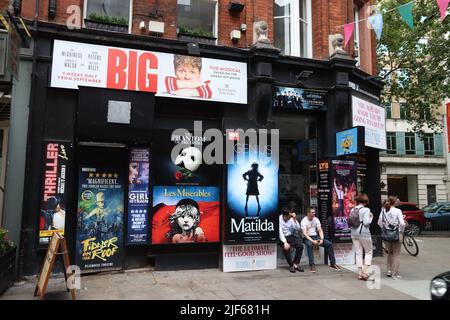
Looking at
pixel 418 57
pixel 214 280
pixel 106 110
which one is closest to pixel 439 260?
pixel 214 280

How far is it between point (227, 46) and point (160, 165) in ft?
11.4

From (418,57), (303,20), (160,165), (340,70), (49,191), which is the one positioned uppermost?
(418,57)

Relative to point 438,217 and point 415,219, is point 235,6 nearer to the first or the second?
point 415,219

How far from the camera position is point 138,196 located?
8961mm

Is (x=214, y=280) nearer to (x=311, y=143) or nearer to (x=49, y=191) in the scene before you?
(x=49, y=191)

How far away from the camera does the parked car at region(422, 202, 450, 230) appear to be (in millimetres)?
20156

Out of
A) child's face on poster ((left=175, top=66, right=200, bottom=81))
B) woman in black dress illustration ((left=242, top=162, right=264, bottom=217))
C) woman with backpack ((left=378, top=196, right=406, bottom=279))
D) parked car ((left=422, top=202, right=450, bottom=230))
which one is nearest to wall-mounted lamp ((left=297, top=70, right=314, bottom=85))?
woman in black dress illustration ((left=242, top=162, right=264, bottom=217))

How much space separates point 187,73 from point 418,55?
53.5ft

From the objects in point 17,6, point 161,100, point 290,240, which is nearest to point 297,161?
point 290,240

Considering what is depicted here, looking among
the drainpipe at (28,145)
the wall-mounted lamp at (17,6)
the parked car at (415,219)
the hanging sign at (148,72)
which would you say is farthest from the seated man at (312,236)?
the parked car at (415,219)

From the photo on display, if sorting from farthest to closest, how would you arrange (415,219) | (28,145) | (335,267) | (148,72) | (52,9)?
1. (415,219)
2. (335,267)
3. (148,72)
4. (52,9)
5. (28,145)

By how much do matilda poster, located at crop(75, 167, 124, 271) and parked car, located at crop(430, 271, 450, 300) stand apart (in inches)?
250

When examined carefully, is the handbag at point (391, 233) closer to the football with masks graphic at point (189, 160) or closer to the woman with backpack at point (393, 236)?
the woman with backpack at point (393, 236)

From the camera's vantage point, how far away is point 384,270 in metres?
9.63
